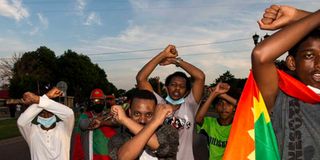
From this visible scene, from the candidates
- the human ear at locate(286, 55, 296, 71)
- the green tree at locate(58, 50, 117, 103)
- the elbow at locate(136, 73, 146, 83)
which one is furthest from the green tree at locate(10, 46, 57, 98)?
the human ear at locate(286, 55, 296, 71)

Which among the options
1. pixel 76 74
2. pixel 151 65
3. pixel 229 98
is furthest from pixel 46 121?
pixel 76 74

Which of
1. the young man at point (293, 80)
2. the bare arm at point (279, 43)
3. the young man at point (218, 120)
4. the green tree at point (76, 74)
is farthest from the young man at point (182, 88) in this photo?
the green tree at point (76, 74)

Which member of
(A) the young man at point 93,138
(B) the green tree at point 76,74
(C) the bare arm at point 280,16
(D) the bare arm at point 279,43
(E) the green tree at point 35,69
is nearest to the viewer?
(D) the bare arm at point 279,43

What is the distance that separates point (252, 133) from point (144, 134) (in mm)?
722

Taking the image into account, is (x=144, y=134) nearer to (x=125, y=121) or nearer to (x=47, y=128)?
(x=125, y=121)

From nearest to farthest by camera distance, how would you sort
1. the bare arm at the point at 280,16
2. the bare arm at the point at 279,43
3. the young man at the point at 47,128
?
the bare arm at the point at 279,43, the bare arm at the point at 280,16, the young man at the point at 47,128

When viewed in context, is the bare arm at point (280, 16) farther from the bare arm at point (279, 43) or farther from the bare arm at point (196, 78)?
the bare arm at point (196, 78)

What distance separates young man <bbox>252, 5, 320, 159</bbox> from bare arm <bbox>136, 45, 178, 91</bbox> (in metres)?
2.38

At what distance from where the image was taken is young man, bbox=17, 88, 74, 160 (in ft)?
17.1

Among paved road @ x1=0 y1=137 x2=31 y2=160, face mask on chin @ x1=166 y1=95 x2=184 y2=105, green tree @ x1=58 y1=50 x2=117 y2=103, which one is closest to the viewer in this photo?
face mask on chin @ x1=166 y1=95 x2=184 y2=105

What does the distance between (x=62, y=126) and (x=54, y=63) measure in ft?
234

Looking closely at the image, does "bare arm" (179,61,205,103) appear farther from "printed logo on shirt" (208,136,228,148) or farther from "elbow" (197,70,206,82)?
"printed logo on shirt" (208,136,228,148)

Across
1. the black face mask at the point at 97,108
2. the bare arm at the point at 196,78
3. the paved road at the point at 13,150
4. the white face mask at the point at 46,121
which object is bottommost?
the paved road at the point at 13,150

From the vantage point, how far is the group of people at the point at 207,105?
2207 millimetres
